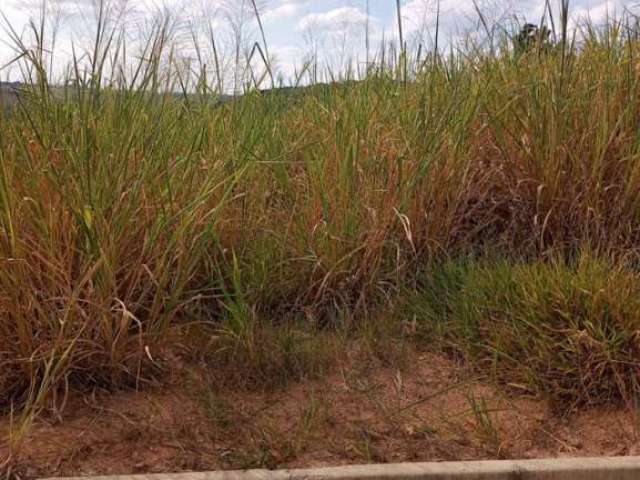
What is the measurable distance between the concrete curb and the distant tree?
300cm

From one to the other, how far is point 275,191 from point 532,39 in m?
2.37

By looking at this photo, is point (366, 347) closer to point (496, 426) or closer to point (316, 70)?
point (496, 426)

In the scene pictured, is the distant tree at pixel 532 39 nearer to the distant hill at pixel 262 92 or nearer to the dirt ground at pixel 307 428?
the distant hill at pixel 262 92

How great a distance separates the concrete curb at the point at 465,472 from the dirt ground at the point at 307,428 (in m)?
0.09

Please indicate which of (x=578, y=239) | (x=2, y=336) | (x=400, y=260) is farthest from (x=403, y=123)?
(x=2, y=336)

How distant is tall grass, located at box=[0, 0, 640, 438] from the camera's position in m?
2.85

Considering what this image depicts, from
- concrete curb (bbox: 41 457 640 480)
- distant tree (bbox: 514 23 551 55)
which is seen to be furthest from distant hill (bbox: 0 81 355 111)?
concrete curb (bbox: 41 457 640 480)

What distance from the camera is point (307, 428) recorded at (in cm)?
281

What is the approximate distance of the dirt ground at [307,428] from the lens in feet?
8.71

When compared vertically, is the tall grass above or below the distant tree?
below

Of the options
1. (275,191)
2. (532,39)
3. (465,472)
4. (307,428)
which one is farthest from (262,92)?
(465,472)

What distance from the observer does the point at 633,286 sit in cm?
323

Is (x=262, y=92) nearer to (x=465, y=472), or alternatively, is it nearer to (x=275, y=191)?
(x=275, y=191)

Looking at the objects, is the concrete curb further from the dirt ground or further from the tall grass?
the tall grass
